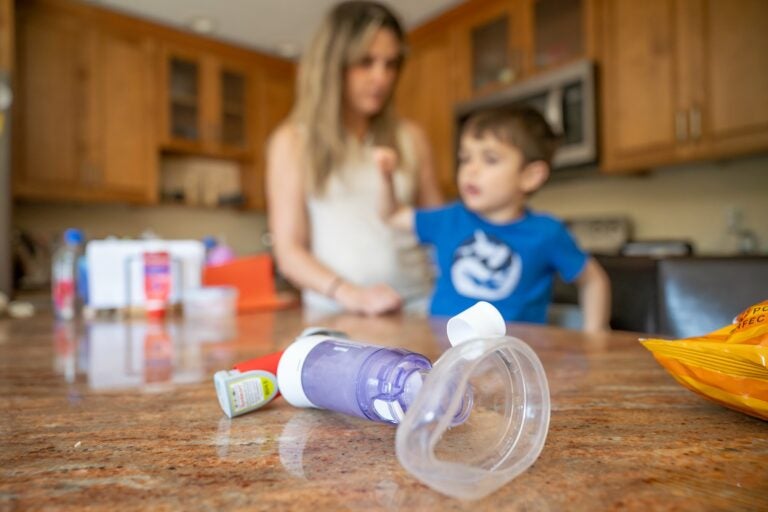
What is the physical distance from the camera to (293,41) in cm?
390

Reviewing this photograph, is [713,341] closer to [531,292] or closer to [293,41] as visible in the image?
[531,292]

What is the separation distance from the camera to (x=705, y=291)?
946mm

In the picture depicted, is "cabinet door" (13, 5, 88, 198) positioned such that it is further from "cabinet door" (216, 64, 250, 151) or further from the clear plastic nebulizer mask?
the clear plastic nebulizer mask

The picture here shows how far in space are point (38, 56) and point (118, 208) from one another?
110cm

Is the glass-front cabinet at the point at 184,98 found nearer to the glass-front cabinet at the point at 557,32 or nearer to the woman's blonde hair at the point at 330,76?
the glass-front cabinet at the point at 557,32

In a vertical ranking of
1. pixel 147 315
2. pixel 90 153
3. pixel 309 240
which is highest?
pixel 90 153

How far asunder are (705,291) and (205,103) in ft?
12.1

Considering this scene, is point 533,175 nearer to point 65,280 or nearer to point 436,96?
point 65,280

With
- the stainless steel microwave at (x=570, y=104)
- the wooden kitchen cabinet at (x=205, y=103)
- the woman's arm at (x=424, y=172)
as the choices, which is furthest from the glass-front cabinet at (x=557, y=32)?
the wooden kitchen cabinet at (x=205, y=103)

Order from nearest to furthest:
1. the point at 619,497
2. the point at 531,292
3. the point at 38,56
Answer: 1. the point at 619,497
2. the point at 531,292
3. the point at 38,56

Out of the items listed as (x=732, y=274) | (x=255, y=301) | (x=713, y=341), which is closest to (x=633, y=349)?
(x=713, y=341)

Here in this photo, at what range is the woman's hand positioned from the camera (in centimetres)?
106

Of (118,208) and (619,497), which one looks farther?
(118,208)

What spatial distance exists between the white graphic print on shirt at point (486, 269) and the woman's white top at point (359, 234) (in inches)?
12.7
